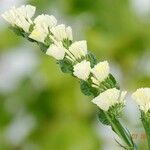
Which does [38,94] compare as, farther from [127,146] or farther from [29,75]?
[127,146]

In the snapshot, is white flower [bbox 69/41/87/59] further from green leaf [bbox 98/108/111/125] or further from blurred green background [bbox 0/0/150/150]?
blurred green background [bbox 0/0/150/150]

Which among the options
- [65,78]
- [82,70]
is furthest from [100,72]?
[65,78]

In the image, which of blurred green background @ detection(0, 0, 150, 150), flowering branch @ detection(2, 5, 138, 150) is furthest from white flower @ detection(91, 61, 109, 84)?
blurred green background @ detection(0, 0, 150, 150)

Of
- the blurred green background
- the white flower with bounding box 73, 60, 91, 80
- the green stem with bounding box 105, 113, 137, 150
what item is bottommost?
the green stem with bounding box 105, 113, 137, 150

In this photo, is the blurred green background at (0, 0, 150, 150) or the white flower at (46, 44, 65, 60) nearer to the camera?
the white flower at (46, 44, 65, 60)

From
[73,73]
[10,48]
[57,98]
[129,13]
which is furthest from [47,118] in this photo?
[73,73]

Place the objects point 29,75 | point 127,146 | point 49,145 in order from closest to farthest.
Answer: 1. point 127,146
2. point 49,145
3. point 29,75

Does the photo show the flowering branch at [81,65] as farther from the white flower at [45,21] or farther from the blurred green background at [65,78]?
the blurred green background at [65,78]
